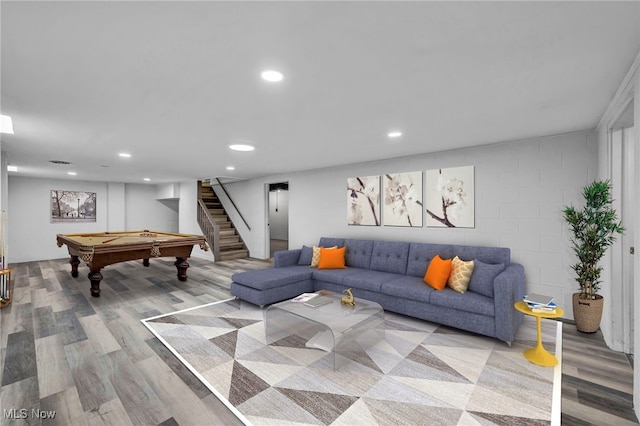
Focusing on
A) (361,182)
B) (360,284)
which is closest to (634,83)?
(360,284)

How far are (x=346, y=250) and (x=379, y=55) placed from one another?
3677 mm

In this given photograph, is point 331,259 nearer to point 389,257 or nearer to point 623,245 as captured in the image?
point 389,257

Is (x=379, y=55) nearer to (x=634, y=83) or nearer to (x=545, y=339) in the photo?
(x=634, y=83)

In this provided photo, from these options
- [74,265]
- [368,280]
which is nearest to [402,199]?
[368,280]

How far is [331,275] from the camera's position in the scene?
4.41m

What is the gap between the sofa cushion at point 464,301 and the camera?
3.02m

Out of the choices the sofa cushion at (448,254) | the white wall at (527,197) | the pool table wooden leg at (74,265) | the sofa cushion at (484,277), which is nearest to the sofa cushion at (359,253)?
the white wall at (527,197)

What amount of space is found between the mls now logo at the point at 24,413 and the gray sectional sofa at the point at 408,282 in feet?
7.40

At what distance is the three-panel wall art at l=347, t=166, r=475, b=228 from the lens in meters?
4.29

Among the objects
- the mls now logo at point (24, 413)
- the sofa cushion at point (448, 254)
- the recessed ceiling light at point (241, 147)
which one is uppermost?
the recessed ceiling light at point (241, 147)

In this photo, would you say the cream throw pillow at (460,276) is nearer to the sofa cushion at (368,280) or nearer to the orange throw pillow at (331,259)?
the sofa cushion at (368,280)

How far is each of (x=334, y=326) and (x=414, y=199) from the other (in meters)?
2.83

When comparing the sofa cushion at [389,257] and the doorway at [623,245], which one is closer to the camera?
the doorway at [623,245]

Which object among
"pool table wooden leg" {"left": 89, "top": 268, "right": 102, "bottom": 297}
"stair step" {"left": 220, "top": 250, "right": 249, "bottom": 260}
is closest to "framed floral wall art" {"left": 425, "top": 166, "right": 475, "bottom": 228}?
"pool table wooden leg" {"left": 89, "top": 268, "right": 102, "bottom": 297}
